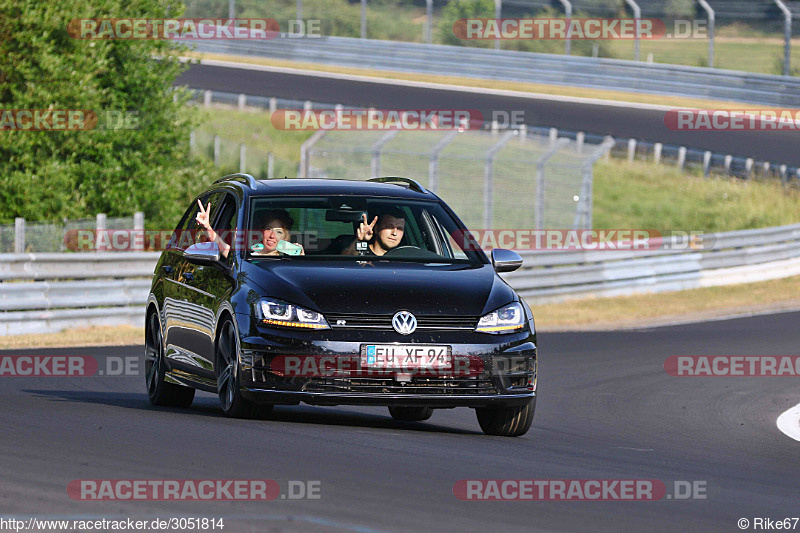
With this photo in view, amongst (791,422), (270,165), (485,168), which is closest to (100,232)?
(485,168)

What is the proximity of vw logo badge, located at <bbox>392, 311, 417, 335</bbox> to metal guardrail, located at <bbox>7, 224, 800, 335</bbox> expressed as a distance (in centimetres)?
1017

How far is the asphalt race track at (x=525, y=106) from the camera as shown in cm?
3831

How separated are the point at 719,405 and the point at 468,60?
33409 mm

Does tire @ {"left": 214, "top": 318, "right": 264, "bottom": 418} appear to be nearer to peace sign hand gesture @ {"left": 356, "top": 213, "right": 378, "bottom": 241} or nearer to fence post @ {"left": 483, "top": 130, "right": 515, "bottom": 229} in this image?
peace sign hand gesture @ {"left": 356, "top": 213, "right": 378, "bottom": 241}

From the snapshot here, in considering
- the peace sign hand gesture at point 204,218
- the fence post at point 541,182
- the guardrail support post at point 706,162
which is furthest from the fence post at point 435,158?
the peace sign hand gesture at point 204,218

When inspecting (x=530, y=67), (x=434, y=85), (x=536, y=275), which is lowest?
(x=434, y=85)

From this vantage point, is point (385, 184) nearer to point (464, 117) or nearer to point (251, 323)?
point (251, 323)

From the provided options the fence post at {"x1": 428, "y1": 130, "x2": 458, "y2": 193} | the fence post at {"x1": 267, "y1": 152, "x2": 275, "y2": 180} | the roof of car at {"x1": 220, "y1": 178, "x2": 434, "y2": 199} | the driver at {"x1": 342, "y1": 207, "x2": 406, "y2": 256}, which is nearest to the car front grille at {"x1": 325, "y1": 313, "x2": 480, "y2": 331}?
the driver at {"x1": 342, "y1": 207, "x2": 406, "y2": 256}
